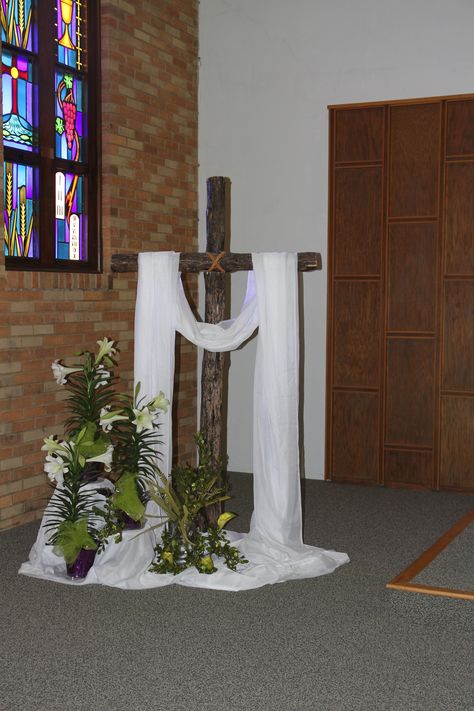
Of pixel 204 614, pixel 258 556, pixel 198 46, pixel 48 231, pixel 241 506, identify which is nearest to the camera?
pixel 204 614

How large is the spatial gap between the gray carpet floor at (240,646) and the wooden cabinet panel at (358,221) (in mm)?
2561

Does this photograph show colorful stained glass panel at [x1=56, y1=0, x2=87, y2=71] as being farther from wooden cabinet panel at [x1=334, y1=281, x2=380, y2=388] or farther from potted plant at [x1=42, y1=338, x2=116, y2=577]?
wooden cabinet panel at [x1=334, y1=281, x2=380, y2=388]

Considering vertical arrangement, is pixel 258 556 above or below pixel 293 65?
below

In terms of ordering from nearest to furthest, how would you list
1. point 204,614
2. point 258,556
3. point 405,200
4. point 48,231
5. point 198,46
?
point 204,614 → point 258,556 → point 48,231 → point 405,200 → point 198,46

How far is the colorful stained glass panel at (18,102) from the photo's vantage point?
18.0 feet

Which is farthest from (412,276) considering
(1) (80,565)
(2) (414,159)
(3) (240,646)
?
(3) (240,646)

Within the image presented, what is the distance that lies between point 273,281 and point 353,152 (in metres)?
2.39

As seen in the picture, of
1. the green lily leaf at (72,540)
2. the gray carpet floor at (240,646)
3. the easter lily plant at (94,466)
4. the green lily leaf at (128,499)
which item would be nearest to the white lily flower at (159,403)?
the easter lily plant at (94,466)

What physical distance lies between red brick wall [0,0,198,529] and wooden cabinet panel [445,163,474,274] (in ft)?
6.62

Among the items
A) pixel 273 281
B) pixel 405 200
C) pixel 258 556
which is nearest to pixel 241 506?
pixel 258 556

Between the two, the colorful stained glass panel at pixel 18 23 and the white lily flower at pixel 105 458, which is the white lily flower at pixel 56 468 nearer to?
the white lily flower at pixel 105 458

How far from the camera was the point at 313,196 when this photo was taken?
697cm

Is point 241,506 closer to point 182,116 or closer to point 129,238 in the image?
point 129,238

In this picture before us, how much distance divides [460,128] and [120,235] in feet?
8.27
